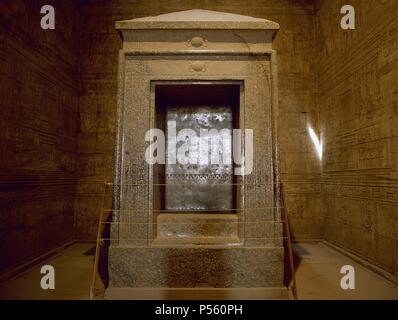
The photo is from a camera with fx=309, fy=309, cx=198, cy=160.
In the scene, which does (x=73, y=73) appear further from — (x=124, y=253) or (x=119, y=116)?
(x=124, y=253)

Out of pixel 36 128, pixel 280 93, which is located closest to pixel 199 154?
pixel 280 93

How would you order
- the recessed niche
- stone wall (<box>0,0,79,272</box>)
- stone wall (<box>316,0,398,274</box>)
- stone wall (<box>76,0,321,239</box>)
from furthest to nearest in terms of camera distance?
1. stone wall (<box>76,0,321,239</box>)
2. the recessed niche
3. stone wall (<box>0,0,79,272</box>)
4. stone wall (<box>316,0,398,274</box>)

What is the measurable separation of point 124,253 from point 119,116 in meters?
1.57

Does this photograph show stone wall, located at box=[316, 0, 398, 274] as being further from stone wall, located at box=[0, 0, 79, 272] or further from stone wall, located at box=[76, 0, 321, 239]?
stone wall, located at box=[0, 0, 79, 272]

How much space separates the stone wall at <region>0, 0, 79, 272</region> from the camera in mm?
4098

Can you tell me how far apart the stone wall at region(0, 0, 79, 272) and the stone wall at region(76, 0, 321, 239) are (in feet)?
0.89

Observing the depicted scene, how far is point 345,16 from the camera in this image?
5145 millimetres

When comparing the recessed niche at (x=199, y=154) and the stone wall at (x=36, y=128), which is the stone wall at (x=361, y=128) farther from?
the stone wall at (x=36, y=128)

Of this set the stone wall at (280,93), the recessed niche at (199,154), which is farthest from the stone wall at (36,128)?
the recessed niche at (199,154)

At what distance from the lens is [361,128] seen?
4680 mm

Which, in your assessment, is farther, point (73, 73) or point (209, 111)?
point (73, 73)

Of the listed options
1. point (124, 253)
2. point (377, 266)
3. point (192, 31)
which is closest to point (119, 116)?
point (192, 31)

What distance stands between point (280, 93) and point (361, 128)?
2099mm

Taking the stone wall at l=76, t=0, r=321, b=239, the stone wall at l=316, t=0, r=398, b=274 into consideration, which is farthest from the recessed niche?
the stone wall at l=316, t=0, r=398, b=274
